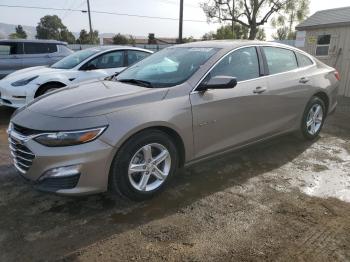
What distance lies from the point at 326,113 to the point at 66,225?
14.8 feet

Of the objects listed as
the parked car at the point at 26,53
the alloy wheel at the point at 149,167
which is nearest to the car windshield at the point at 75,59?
the parked car at the point at 26,53

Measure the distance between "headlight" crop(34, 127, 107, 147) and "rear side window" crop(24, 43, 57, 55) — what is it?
8.44 m

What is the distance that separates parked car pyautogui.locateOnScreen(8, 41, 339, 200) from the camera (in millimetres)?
3084

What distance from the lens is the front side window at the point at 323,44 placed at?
10.5 metres

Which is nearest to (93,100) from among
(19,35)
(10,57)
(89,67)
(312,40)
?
(89,67)

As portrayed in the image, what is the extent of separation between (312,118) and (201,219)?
10.3ft

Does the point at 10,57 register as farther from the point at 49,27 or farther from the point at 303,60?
the point at 49,27

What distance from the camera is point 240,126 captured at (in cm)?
421

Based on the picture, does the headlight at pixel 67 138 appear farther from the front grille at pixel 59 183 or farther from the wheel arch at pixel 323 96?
the wheel arch at pixel 323 96

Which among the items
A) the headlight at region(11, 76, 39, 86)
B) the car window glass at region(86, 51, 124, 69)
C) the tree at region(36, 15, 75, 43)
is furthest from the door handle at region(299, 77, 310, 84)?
the tree at region(36, 15, 75, 43)

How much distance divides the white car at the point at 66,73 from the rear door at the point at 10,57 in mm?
3005

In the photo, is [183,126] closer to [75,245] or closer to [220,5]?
[75,245]

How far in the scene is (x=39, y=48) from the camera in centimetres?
1059

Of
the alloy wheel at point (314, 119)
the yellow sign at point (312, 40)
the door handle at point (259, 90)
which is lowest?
the alloy wheel at point (314, 119)
